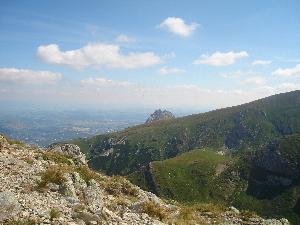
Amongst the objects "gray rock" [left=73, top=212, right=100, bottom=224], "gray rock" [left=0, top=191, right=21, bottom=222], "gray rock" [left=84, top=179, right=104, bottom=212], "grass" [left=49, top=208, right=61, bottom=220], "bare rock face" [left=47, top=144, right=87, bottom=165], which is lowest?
"bare rock face" [left=47, top=144, right=87, bottom=165]

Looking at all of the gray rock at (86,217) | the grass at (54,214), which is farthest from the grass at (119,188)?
the grass at (54,214)

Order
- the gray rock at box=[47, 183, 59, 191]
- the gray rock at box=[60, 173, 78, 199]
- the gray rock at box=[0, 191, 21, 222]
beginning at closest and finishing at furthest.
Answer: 1. the gray rock at box=[0, 191, 21, 222]
2. the gray rock at box=[60, 173, 78, 199]
3. the gray rock at box=[47, 183, 59, 191]

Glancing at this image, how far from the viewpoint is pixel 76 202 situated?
2206 centimetres

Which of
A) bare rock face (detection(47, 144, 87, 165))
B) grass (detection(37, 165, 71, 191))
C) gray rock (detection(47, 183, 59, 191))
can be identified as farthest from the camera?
bare rock face (detection(47, 144, 87, 165))

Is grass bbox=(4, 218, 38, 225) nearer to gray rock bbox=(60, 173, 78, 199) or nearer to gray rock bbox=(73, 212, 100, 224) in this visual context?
gray rock bbox=(73, 212, 100, 224)

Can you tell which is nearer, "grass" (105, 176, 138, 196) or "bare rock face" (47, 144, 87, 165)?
"grass" (105, 176, 138, 196)

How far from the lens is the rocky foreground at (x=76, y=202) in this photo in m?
18.8

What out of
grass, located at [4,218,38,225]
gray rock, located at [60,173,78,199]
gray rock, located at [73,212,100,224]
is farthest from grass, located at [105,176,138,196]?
grass, located at [4,218,38,225]

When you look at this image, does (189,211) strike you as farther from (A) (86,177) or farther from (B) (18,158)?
(B) (18,158)

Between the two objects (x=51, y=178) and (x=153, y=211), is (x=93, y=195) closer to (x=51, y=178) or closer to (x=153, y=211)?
(x=51, y=178)

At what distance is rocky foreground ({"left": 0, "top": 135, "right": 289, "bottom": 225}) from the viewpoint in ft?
61.6

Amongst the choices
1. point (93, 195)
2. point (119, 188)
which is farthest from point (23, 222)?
point (119, 188)

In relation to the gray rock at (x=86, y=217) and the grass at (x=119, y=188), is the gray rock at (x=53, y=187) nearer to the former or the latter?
the grass at (x=119, y=188)

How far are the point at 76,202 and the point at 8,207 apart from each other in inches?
169
